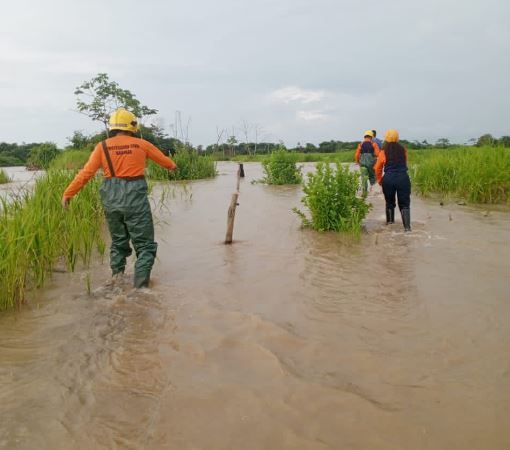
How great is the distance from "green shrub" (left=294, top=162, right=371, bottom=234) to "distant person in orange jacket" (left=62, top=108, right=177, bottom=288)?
10.4 feet

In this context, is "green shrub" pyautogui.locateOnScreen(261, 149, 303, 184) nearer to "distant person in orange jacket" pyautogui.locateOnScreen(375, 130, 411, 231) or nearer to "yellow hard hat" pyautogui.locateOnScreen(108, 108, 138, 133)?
"distant person in orange jacket" pyautogui.locateOnScreen(375, 130, 411, 231)

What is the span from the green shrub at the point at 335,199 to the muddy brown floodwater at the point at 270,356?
145cm

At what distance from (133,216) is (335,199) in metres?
3.64

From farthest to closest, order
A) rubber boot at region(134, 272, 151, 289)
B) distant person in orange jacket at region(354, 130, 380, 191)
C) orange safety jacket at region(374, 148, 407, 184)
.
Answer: distant person in orange jacket at region(354, 130, 380, 191)
orange safety jacket at region(374, 148, 407, 184)
rubber boot at region(134, 272, 151, 289)

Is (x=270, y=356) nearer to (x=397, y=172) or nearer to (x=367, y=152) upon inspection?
(x=397, y=172)

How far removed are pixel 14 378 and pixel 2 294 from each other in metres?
1.35

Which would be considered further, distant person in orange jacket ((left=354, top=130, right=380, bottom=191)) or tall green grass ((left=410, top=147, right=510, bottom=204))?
distant person in orange jacket ((left=354, top=130, right=380, bottom=191))

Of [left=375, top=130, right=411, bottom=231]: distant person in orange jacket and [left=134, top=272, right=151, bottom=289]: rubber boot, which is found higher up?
[left=375, top=130, right=411, bottom=231]: distant person in orange jacket

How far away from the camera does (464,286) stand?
459 cm

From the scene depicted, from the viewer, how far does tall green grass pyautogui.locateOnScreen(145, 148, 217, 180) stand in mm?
16844

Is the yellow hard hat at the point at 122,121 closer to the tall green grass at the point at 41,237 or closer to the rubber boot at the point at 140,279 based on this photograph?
the tall green grass at the point at 41,237

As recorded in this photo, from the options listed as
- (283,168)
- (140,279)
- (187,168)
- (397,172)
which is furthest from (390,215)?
(187,168)

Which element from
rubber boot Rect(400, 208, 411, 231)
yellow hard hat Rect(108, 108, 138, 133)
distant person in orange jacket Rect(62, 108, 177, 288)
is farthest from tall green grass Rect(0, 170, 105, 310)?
rubber boot Rect(400, 208, 411, 231)

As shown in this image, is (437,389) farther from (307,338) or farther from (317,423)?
(307,338)
